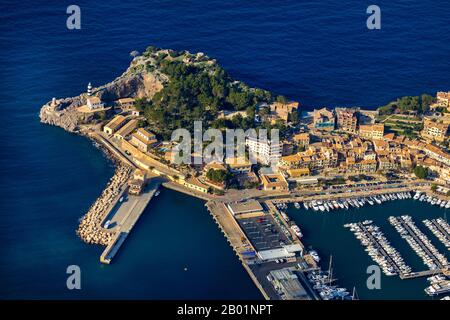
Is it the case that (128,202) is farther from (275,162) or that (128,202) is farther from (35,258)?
(275,162)

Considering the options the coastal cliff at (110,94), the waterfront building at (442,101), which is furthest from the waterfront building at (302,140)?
the coastal cliff at (110,94)

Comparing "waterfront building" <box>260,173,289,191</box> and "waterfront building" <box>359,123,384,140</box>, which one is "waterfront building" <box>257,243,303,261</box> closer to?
"waterfront building" <box>260,173,289,191</box>

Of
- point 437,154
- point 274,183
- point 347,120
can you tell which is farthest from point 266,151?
point 437,154

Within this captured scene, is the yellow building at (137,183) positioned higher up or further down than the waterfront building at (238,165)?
further down

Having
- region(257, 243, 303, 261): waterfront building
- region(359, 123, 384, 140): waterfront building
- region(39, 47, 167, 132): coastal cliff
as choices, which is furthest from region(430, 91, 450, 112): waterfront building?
region(39, 47, 167, 132): coastal cliff

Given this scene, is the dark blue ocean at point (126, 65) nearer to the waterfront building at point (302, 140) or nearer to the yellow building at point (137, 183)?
the yellow building at point (137, 183)

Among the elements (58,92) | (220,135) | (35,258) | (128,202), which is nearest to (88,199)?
(128,202)
